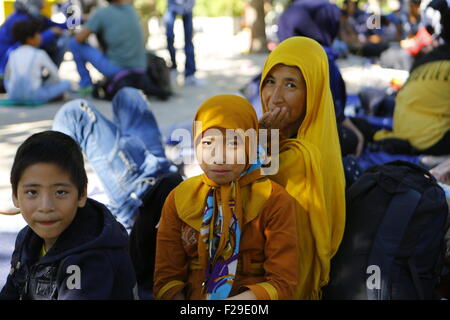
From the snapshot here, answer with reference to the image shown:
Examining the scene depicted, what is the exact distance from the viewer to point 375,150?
527 cm

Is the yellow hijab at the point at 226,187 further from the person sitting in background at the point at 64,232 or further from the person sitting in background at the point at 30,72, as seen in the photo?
the person sitting in background at the point at 30,72

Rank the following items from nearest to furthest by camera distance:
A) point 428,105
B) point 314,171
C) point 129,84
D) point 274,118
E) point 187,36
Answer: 1. point 314,171
2. point 274,118
3. point 428,105
4. point 129,84
5. point 187,36

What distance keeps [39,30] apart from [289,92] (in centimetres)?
606

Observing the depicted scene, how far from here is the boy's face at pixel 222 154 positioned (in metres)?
2.33

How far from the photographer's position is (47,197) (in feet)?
7.17

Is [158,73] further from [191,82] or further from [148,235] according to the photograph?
[148,235]

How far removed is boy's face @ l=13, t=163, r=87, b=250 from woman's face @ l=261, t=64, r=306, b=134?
988 millimetres

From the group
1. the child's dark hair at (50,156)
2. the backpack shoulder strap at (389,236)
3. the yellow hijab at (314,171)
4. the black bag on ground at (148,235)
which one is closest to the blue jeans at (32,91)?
the black bag on ground at (148,235)

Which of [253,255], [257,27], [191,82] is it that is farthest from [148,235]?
[257,27]

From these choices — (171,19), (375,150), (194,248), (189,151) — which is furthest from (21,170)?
(171,19)

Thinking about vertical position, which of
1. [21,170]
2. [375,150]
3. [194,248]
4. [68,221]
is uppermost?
[21,170]

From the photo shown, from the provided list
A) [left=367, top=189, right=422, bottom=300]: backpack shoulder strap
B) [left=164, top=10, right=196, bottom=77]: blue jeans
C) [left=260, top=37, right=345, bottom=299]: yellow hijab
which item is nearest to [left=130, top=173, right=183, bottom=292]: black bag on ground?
[left=260, top=37, right=345, bottom=299]: yellow hijab

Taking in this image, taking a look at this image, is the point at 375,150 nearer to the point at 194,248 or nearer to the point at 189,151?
the point at 189,151
